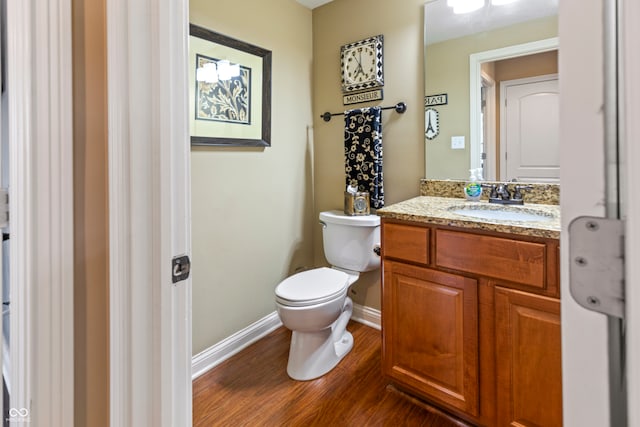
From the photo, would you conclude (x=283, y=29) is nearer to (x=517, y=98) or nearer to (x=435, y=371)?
(x=517, y=98)

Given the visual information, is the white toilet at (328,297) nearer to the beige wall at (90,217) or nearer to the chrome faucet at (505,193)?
the chrome faucet at (505,193)

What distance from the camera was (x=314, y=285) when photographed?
1847 millimetres

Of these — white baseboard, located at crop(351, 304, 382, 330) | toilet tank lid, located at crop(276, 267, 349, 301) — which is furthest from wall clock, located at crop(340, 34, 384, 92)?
white baseboard, located at crop(351, 304, 382, 330)

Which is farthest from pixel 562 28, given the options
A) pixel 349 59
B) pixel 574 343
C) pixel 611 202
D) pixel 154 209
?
pixel 349 59

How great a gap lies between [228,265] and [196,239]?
0.28m

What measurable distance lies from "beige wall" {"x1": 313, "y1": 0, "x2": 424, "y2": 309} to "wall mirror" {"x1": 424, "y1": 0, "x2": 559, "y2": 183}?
0.09m

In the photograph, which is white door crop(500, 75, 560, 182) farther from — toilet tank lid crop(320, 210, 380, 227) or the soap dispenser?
toilet tank lid crop(320, 210, 380, 227)

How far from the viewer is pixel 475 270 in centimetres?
131

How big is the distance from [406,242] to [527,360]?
1.96ft

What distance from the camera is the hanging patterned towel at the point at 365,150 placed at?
2125 mm

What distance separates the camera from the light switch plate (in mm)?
1902

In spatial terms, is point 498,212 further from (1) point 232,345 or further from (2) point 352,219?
(1) point 232,345

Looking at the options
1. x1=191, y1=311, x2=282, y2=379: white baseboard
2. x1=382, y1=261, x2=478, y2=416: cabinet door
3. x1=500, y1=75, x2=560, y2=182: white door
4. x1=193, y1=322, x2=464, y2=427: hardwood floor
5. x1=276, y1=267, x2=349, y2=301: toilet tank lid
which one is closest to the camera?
x1=382, y1=261, x2=478, y2=416: cabinet door

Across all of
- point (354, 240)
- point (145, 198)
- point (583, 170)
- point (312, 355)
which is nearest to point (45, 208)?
point (145, 198)
